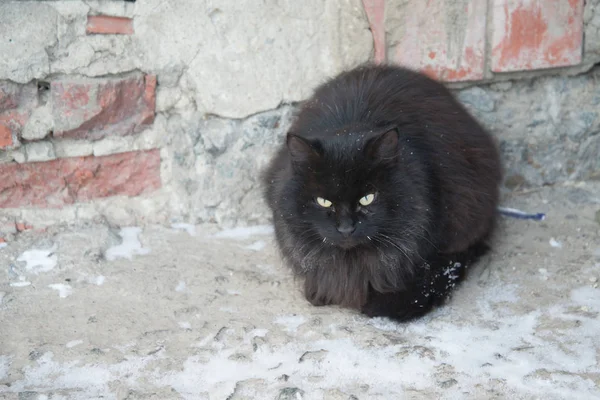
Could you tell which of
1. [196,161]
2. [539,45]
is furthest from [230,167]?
[539,45]

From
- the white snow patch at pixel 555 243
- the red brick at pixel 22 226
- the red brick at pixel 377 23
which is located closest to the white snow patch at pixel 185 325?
the red brick at pixel 22 226

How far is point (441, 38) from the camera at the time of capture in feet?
10.4

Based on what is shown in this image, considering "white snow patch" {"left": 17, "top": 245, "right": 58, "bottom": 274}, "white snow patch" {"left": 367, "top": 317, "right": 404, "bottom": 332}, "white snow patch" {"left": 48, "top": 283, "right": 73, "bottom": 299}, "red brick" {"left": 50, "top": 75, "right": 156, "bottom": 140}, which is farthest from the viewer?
"red brick" {"left": 50, "top": 75, "right": 156, "bottom": 140}

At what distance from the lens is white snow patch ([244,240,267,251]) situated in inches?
124

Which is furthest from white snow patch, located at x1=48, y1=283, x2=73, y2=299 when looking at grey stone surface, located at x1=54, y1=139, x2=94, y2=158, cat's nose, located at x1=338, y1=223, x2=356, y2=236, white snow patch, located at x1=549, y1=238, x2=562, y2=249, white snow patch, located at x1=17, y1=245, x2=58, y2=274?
white snow patch, located at x1=549, y1=238, x2=562, y2=249

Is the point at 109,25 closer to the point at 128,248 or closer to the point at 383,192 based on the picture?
the point at 128,248

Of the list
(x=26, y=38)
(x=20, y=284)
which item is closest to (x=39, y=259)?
(x=20, y=284)

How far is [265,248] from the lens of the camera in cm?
315

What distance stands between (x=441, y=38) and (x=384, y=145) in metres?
1.10

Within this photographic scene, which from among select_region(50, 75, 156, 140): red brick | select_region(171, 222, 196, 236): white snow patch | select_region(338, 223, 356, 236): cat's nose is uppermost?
select_region(50, 75, 156, 140): red brick

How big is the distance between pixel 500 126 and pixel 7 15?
7.58ft

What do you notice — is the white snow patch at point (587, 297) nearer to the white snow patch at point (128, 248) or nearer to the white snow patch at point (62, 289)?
the white snow patch at point (128, 248)

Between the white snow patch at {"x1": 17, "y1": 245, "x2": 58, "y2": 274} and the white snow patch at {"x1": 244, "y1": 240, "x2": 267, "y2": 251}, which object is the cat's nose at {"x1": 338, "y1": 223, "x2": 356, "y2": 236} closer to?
the white snow patch at {"x1": 244, "y1": 240, "x2": 267, "y2": 251}

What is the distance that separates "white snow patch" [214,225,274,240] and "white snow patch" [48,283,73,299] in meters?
0.73
